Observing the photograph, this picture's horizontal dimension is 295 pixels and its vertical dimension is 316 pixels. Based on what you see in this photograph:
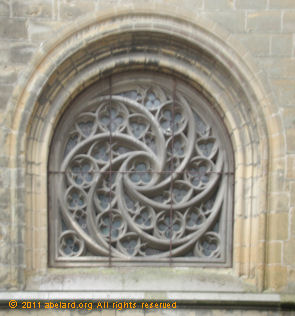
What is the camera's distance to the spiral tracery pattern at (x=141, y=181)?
457 cm

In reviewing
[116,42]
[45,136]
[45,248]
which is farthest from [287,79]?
[45,248]

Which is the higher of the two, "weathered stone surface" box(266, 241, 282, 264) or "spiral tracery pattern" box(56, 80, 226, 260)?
"spiral tracery pattern" box(56, 80, 226, 260)

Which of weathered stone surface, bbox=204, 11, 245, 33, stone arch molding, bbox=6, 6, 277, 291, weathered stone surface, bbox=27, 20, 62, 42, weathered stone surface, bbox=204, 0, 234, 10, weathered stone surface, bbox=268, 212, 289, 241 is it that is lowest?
weathered stone surface, bbox=268, 212, 289, 241

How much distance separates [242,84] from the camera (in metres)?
4.29

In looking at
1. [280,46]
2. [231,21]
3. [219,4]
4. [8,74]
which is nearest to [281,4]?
[280,46]

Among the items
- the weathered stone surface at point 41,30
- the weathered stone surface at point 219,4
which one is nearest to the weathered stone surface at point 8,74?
the weathered stone surface at point 41,30

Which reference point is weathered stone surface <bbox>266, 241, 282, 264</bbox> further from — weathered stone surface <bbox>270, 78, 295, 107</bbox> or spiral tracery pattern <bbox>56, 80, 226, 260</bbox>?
weathered stone surface <bbox>270, 78, 295, 107</bbox>

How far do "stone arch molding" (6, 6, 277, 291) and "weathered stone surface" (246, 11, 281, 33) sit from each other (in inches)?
12.5

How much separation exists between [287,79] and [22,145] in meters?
3.24

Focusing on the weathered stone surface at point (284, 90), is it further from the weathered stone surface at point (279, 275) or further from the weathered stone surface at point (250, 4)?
the weathered stone surface at point (279, 275)

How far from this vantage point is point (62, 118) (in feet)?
15.0

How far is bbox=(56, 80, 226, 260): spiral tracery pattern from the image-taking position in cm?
457

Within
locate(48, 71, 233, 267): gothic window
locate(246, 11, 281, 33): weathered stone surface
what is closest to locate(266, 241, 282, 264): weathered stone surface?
locate(48, 71, 233, 267): gothic window

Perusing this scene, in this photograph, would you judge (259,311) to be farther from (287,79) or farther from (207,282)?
(287,79)
